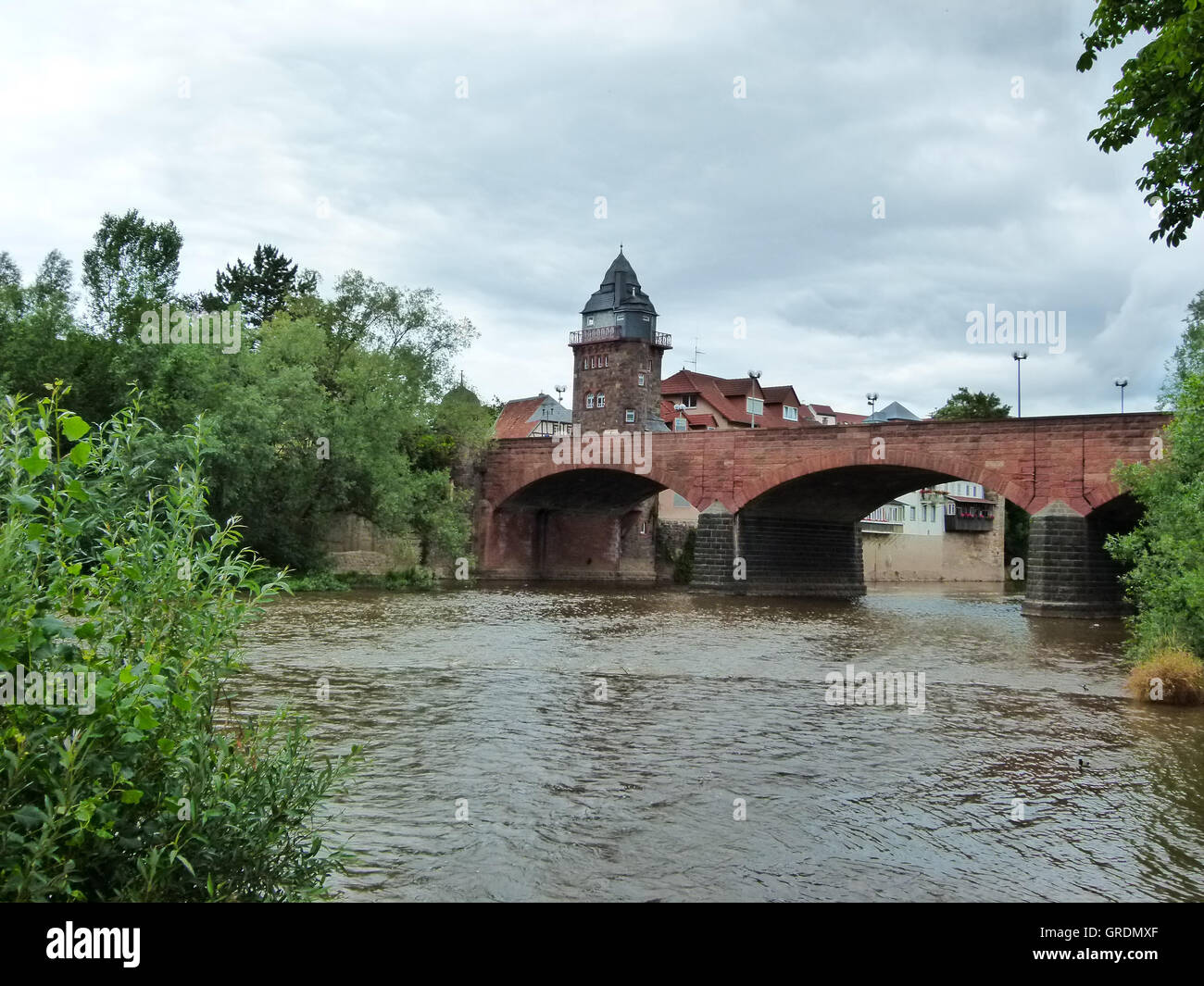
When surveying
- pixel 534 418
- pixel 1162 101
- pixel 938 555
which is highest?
pixel 534 418

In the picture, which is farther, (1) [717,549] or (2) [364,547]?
(1) [717,549]

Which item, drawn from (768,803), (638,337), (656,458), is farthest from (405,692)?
(638,337)

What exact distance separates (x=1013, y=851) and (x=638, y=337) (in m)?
55.0

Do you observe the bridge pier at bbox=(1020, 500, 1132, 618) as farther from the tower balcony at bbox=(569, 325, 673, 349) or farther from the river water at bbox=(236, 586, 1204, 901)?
the tower balcony at bbox=(569, 325, 673, 349)

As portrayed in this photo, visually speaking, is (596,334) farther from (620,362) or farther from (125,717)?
(125,717)

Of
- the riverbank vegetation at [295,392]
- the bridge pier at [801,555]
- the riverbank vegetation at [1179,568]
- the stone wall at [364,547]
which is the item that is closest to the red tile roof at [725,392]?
the bridge pier at [801,555]

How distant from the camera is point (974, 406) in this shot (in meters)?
69.4

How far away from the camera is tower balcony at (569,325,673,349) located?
6122 cm

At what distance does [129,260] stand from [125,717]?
52024mm

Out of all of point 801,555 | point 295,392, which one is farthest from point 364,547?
point 801,555

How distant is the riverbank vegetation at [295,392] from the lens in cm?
3028

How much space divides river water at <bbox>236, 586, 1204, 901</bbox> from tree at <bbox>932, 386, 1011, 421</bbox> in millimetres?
52688

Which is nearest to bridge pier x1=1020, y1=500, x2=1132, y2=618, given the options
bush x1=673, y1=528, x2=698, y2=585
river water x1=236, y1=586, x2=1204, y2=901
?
river water x1=236, y1=586, x2=1204, y2=901
